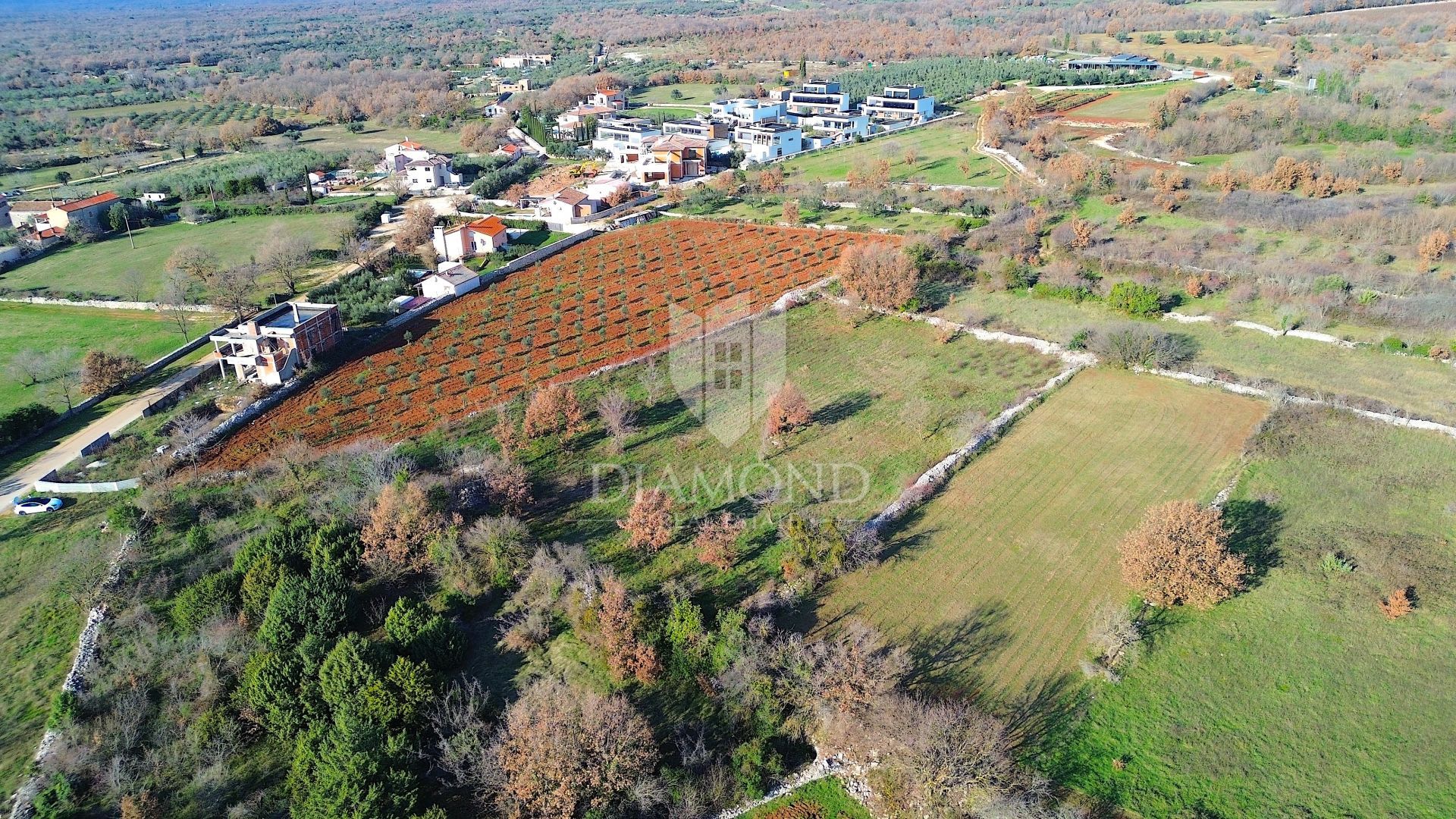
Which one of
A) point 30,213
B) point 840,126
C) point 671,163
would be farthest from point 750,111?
point 30,213

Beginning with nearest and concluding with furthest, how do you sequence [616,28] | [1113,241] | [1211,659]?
[1211,659] < [1113,241] < [616,28]

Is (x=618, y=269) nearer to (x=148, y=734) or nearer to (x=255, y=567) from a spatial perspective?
(x=255, y=567)

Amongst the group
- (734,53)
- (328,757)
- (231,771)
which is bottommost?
(231,771)

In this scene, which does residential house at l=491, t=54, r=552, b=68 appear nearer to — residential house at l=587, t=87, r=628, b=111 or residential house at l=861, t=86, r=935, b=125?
residential house at l=587, t=87, r=628, b=111

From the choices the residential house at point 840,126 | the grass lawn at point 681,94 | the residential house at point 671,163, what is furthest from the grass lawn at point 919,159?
the grass lawn at point 681,94

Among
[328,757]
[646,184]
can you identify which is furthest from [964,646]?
[646,184]

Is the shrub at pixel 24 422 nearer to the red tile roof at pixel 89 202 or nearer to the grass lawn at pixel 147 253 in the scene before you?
the grass lawn at pixel 147 253

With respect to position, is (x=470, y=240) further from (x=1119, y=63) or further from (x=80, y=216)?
(x=1119, y=63)
